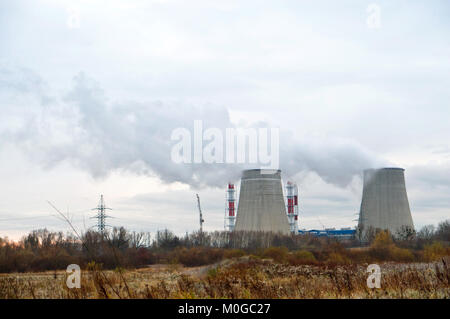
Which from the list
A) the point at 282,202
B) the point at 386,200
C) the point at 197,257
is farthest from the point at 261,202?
the point at 386,200

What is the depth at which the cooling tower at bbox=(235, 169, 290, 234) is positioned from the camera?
117 feet

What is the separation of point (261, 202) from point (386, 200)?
27.9 feet

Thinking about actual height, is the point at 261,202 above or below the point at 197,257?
above

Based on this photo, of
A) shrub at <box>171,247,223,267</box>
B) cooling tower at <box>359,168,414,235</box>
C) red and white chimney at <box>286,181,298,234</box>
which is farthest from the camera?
red and white chimney at <box>286,181,298,234</box>

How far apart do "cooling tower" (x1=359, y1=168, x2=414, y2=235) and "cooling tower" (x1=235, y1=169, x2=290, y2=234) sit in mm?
6116

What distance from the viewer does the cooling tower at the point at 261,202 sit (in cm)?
3581

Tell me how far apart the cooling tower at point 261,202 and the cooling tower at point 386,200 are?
6116 mm

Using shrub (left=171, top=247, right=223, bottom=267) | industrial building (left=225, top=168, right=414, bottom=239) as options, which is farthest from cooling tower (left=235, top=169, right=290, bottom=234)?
shrub (left=171, top=247, right=223, bottom=267)

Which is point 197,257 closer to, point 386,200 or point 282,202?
point 282,202

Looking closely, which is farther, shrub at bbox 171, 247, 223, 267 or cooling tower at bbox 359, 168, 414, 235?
cooling tower at bbox 359, 168, 414, 235

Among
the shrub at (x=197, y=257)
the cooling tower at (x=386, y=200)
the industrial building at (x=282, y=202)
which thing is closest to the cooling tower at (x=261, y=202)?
the industrial building at (x=282, y=202)

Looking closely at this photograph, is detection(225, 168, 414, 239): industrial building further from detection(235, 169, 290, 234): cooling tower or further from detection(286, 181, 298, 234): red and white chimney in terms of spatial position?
detection(286, 181, 298, 234): red and white chimney

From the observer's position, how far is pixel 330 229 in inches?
2377

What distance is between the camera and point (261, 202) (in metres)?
35.8
